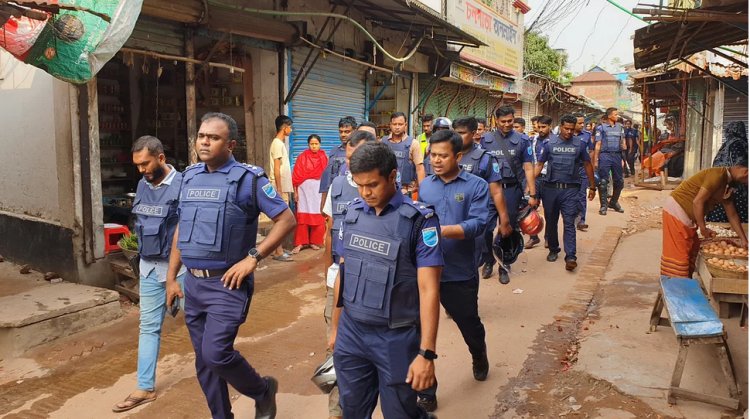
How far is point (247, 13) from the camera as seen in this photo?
7191 millimetres

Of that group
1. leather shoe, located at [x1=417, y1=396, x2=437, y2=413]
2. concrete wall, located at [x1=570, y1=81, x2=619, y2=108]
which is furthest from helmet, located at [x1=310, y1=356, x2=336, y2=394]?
concrete wall, located at [x1=570, y1=81, x2=619, y2=108]

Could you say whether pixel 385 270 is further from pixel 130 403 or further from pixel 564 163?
pixel 564 163

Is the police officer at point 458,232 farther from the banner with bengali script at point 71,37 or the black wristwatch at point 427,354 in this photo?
the banner with bengali script at point 71,37

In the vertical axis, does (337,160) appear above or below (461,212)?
above

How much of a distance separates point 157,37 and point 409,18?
172 inches

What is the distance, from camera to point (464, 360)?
4.45 m

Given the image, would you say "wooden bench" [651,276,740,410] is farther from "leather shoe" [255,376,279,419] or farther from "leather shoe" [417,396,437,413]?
"leather shoe" [255,376,279,419]

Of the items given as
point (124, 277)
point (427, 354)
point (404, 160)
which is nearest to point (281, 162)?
point (404, 160)

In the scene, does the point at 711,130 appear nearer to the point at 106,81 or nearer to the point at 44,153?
the point at 106,81

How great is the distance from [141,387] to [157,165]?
4.83 feet

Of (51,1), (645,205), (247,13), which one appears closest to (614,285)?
(247,13)

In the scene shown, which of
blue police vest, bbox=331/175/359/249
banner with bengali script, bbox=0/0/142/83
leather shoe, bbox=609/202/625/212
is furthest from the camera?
leather shoe, bbox=609/202/625/212

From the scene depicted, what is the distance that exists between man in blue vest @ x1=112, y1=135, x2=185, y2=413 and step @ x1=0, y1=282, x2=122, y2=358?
163 centimetres

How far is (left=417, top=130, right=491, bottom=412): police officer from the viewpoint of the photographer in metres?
3.75
